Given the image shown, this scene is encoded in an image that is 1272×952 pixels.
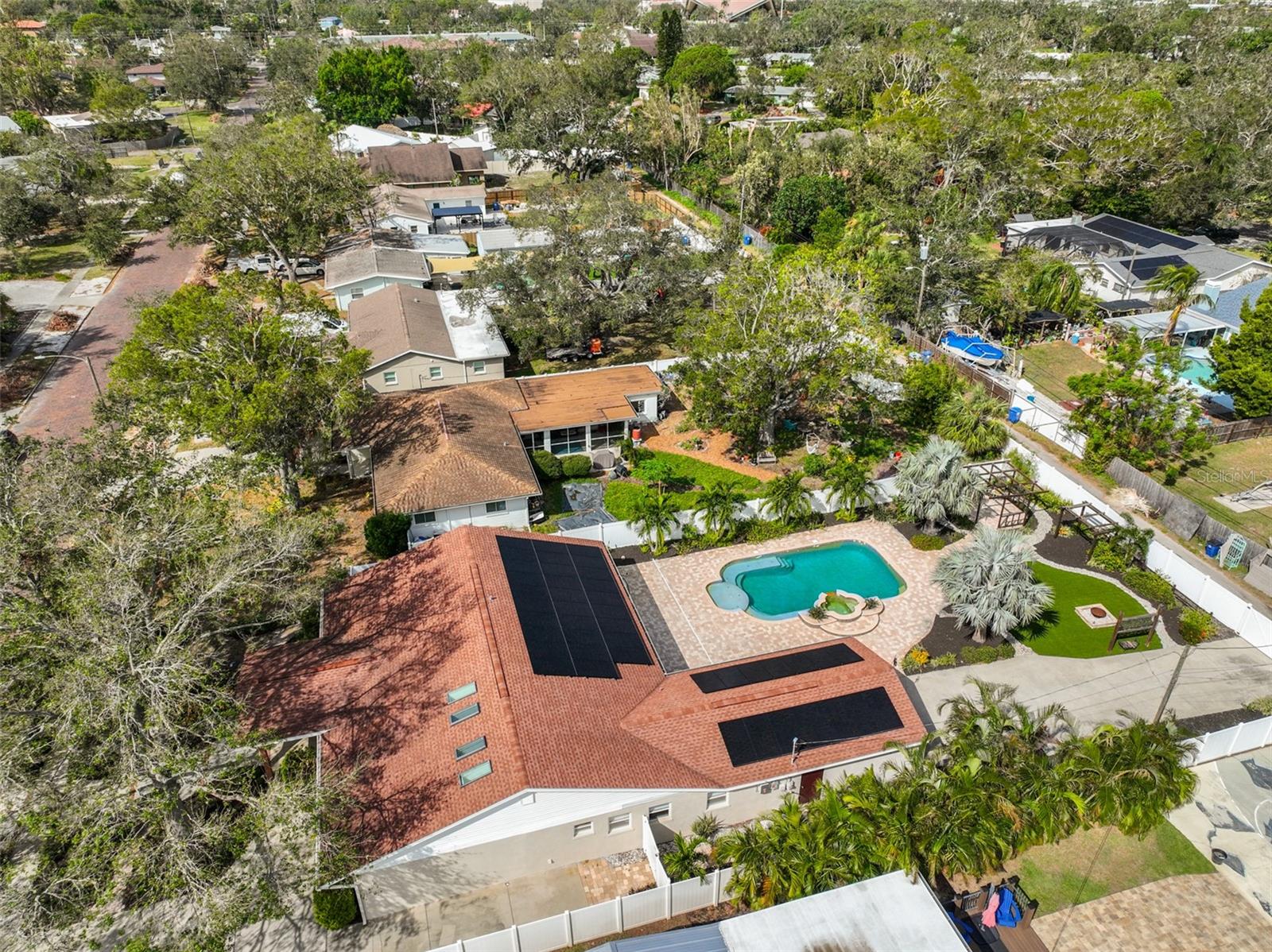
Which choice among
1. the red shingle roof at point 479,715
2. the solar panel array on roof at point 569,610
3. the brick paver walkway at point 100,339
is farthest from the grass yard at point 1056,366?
the brick paver walkway at point 100,339

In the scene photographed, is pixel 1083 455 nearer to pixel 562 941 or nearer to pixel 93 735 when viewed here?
pixel 562 941

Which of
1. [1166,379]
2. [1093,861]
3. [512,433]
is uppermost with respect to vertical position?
[1166,379]

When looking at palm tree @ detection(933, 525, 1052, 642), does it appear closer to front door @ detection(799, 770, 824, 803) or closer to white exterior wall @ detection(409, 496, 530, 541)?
front door @ detection(799, 770, 824, 803)

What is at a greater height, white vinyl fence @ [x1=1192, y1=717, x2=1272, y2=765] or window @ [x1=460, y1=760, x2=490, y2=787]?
window @ [x1=460, y1=760, x2=490, y2=787]

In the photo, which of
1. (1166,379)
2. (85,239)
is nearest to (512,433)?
(1166,379)

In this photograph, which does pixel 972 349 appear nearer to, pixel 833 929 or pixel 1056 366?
pixel 1056 366

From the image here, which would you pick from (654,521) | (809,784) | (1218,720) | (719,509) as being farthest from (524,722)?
(1218,720)

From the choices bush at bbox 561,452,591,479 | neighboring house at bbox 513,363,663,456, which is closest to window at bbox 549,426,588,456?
neighboring house at bbox 513,363,663,456
